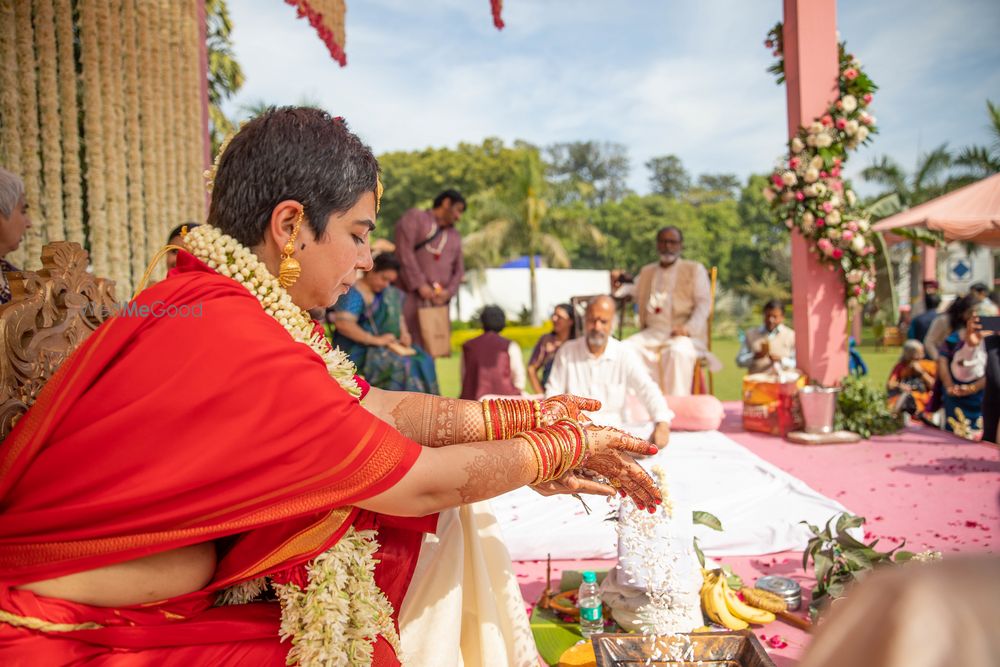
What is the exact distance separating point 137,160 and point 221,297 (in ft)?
14.3

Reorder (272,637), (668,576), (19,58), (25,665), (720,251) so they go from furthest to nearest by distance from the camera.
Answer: (720,251) < (19,58) < (668,576) < (272,637) < (25,665)

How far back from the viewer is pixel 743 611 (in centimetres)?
310

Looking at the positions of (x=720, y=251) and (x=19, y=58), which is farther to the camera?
(x=720, y=251)

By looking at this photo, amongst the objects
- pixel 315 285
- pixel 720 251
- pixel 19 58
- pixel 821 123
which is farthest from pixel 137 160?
pixel 720 251

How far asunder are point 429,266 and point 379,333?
167 cm

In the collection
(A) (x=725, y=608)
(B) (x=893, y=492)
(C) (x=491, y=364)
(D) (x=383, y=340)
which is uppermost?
(D) (x=383, y=340)

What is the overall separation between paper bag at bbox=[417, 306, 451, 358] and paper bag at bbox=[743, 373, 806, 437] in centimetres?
362

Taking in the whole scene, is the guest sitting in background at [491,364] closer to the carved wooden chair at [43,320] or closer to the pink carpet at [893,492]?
the pink carpet at [893,492]

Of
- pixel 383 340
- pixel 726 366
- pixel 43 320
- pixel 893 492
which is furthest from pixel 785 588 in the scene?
pixel 726 366

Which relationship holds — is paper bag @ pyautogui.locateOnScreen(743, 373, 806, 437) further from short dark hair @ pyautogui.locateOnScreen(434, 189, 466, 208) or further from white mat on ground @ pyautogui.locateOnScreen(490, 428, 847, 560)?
short dark hair @ pyautogui.locateOnScreen(434, 189, 466, 208)

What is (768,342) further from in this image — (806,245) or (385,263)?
(385,263)

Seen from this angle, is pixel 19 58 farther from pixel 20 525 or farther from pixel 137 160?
pixel 20 525

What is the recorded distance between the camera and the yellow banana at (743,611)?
3092mm

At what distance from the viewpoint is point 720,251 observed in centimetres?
4712
